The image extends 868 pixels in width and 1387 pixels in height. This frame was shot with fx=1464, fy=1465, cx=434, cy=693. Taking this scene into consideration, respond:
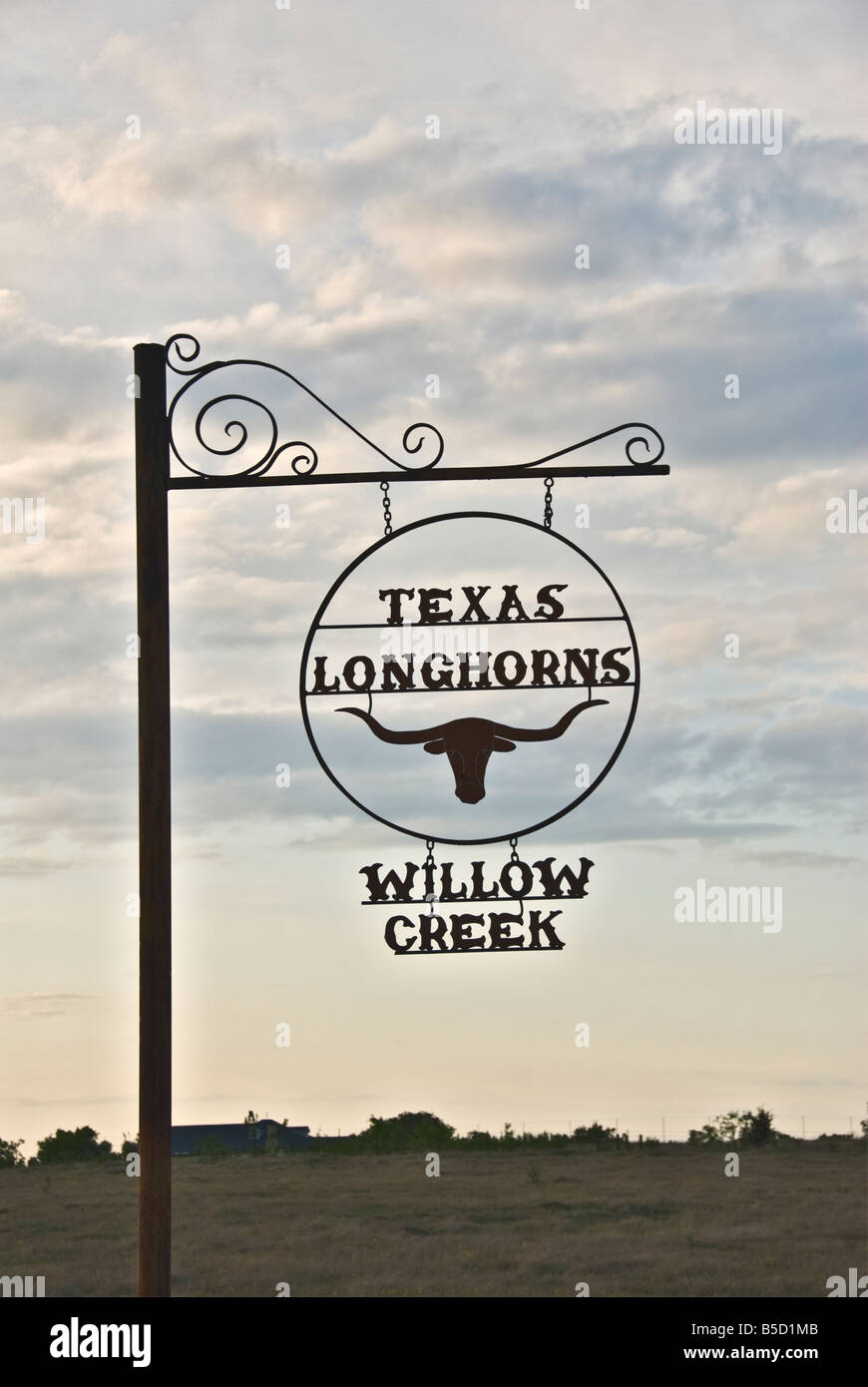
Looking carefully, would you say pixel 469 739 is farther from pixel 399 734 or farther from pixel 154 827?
pixel 154 827

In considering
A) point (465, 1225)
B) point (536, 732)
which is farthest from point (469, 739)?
point (465, 1225)

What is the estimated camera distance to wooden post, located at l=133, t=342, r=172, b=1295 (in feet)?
21.0

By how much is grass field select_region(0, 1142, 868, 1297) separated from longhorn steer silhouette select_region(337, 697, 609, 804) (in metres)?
11.1

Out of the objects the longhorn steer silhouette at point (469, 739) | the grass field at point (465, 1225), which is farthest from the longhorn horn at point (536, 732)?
the grass field at point (465, 1225)

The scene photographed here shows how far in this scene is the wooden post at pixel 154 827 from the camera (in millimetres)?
6395

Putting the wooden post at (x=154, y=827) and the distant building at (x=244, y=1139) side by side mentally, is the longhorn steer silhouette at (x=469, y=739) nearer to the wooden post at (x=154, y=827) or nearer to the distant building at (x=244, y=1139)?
the wooden post at (x=154, y=827)

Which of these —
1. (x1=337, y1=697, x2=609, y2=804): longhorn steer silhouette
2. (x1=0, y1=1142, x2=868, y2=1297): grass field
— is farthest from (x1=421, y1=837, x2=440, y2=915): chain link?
(x1=0, y1=1142, x2=868, y2=1297): grass field

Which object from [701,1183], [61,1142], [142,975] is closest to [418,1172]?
[701,1183]

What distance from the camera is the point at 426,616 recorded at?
6.55 m

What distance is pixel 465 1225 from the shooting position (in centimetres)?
2077

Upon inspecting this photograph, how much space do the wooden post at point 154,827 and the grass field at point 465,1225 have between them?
1060 centimetres

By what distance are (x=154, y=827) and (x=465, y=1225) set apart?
15934mm
